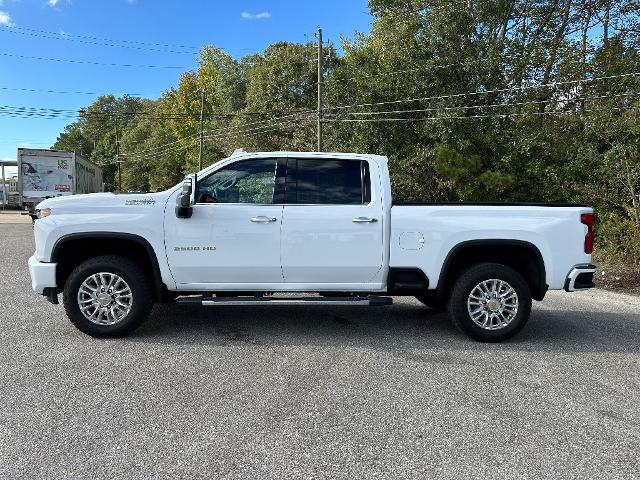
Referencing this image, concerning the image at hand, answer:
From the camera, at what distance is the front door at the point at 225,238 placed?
5320 mm

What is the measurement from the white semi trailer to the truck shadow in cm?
2147

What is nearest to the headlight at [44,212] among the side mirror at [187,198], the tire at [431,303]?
the side mirror at [187,198]

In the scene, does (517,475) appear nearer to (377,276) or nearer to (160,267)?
(377,276)

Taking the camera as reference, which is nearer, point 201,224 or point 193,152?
point 201,224

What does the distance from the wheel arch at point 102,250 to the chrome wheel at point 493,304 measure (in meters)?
3.33

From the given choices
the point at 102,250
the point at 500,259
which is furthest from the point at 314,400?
the point at 102,250

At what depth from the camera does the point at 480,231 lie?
5.40 meters

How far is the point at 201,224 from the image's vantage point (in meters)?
5.32

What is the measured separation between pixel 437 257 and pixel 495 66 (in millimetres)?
15536

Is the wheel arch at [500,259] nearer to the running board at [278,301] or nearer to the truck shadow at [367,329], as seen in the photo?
the truck shadow at [367,329]

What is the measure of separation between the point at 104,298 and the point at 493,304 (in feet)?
13.5

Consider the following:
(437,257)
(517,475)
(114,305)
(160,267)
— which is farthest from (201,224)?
(517,475)

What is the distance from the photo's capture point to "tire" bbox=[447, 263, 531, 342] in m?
5.46

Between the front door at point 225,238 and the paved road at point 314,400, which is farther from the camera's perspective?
the front door at point 225,238
